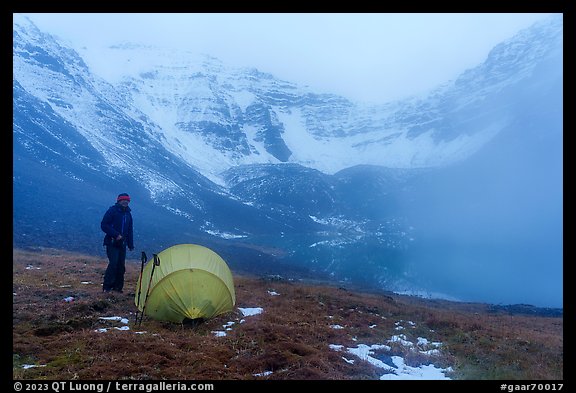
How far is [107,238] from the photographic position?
1557 cm

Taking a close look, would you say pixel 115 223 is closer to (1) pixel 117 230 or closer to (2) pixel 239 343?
(1) pixel 117 230

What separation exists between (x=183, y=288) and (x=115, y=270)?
444 centimetres

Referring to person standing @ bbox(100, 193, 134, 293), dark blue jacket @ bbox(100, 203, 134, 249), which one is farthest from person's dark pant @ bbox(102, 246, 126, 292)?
dark blue jacket @ bbox(100, 203, 134, 249)

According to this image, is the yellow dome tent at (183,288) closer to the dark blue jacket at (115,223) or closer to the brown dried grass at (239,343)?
the brown dried grass at (239,343)

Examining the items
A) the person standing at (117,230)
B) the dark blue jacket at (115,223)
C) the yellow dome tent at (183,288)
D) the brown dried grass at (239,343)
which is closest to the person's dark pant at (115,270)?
the person standing at (117,230)

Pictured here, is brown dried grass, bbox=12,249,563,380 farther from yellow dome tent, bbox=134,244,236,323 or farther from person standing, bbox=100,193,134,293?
person standing, bbox=100,193,134,293

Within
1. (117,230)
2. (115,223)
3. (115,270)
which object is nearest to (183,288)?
(117,230)

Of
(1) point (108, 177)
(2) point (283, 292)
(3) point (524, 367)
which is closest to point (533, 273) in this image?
(2) point (283, 292)

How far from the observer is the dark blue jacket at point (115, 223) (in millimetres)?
15305

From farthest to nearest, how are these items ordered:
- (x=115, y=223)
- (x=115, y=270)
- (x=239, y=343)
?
(x=115, y=270) → (x=115, y=223) → (x=239, y=343)

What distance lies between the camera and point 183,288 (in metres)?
13.3

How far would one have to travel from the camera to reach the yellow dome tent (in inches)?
518

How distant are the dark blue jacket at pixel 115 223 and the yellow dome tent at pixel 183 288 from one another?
203 cm
